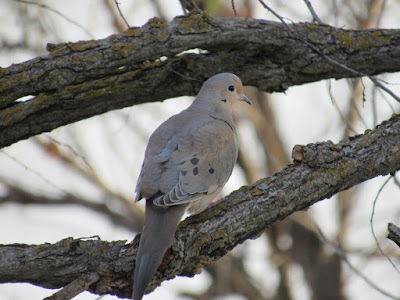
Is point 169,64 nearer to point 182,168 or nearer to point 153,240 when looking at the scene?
point 182,168

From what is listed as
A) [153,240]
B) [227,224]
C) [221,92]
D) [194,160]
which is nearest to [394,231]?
[227,224]

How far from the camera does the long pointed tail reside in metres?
3.05

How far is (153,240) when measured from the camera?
321cm

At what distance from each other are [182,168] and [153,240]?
26.8 inches

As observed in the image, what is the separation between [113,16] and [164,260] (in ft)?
13.1

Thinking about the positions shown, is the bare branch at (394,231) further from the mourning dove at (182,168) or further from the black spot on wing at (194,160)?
the black spot on wing at (194,160)

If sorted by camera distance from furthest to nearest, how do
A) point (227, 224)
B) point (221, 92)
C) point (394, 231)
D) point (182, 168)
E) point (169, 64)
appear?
1. point (221, 92)
2. point (169, 64)
3. point (182, 168)
4. point (227, 224)
5. point (394, 231)

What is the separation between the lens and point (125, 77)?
392 cm

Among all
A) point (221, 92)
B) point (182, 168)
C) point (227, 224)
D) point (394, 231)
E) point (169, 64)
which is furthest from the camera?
point (221, 92)

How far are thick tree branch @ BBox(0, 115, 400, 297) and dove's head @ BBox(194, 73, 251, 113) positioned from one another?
1073 mm

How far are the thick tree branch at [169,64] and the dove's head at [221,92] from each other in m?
0.12

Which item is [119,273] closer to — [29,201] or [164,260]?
[164,260]

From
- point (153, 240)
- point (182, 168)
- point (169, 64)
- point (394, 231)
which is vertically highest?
point (169, 64)

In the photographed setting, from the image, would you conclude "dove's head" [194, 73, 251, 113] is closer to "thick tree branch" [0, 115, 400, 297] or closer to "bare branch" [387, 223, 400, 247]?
"thick tree branch" [0, 115, 400, 297]
